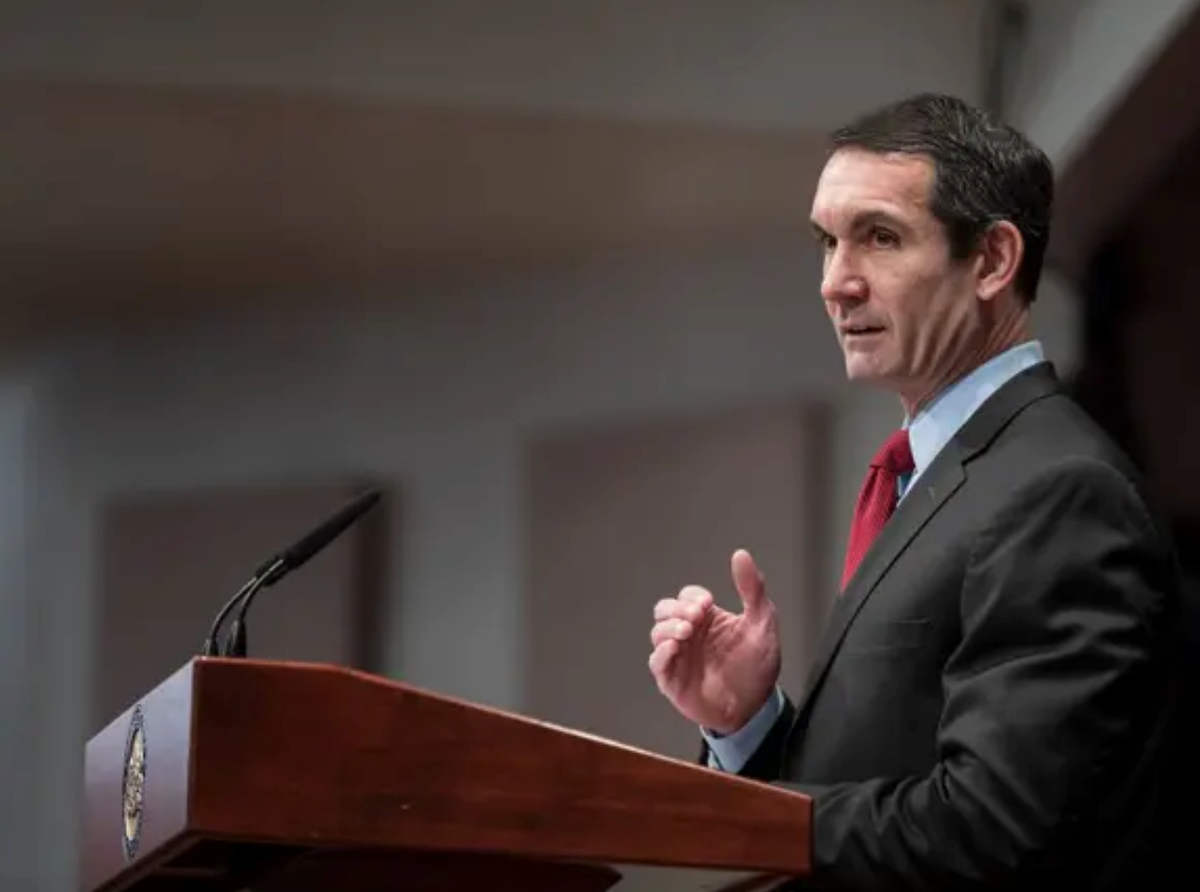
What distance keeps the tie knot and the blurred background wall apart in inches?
67.4

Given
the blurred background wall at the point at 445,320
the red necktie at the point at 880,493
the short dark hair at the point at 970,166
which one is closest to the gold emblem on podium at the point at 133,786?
the red necktie at the point at 880,493

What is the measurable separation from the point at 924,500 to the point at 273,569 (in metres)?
0.56

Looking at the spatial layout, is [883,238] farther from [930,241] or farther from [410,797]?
[410,797]

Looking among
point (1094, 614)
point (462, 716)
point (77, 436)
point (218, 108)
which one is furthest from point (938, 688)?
point (77, 436)

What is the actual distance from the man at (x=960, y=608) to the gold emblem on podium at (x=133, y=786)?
498 mm

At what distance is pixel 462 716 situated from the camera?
1.69 meters

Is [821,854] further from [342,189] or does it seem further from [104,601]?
[104,601]

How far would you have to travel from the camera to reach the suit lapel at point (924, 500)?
1991 millimetres

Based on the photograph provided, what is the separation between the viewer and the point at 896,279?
2.06 metres

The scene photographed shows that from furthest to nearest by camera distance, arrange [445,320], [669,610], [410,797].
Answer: [445,320]
[669,610]
[410,797]

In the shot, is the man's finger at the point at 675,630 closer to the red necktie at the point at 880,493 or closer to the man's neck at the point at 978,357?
the red necktie at the point at 880,493

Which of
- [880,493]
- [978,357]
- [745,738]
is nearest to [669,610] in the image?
[745,738]

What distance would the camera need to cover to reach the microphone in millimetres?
1947

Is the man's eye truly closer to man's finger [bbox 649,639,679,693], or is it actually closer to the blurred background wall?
man's finger [bbox 649,639,679,693]
